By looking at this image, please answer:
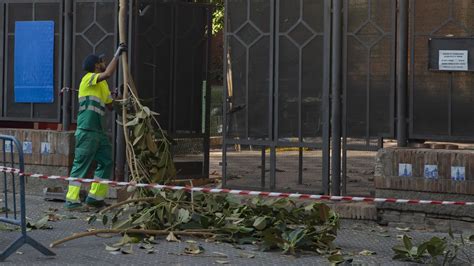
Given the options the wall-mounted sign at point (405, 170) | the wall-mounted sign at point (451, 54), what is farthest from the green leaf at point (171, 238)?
the wall-mounted sign at point (451, 54)

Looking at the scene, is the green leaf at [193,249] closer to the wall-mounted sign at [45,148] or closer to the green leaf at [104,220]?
the green leaf at [104,220]

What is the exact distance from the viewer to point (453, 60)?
32.1 ft

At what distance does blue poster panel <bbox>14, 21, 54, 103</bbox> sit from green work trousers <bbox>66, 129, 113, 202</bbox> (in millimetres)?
1463

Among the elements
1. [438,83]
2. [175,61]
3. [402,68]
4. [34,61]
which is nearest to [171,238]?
[402,68]

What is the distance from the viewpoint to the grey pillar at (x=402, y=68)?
32.9ft

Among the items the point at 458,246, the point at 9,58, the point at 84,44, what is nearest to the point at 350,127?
the point at 458,246

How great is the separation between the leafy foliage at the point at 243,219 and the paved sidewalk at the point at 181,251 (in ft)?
0.47

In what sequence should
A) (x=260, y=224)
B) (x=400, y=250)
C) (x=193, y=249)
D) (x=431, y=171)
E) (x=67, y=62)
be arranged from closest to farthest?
(x=400, y=250) → (x=193, y=249) → (x=260, y=224) → (x=431, y=171) → (x=67, y=62)

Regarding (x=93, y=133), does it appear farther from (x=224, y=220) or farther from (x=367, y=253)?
(x=367, y=253)

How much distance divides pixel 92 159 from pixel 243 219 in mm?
2896

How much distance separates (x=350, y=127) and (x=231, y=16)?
1986mm

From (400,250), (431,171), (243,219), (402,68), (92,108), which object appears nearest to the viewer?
(400,250)

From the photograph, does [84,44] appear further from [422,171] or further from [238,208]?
[422,171]

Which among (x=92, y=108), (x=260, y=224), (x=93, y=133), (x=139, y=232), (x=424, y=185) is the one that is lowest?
(x=139, y=232)
